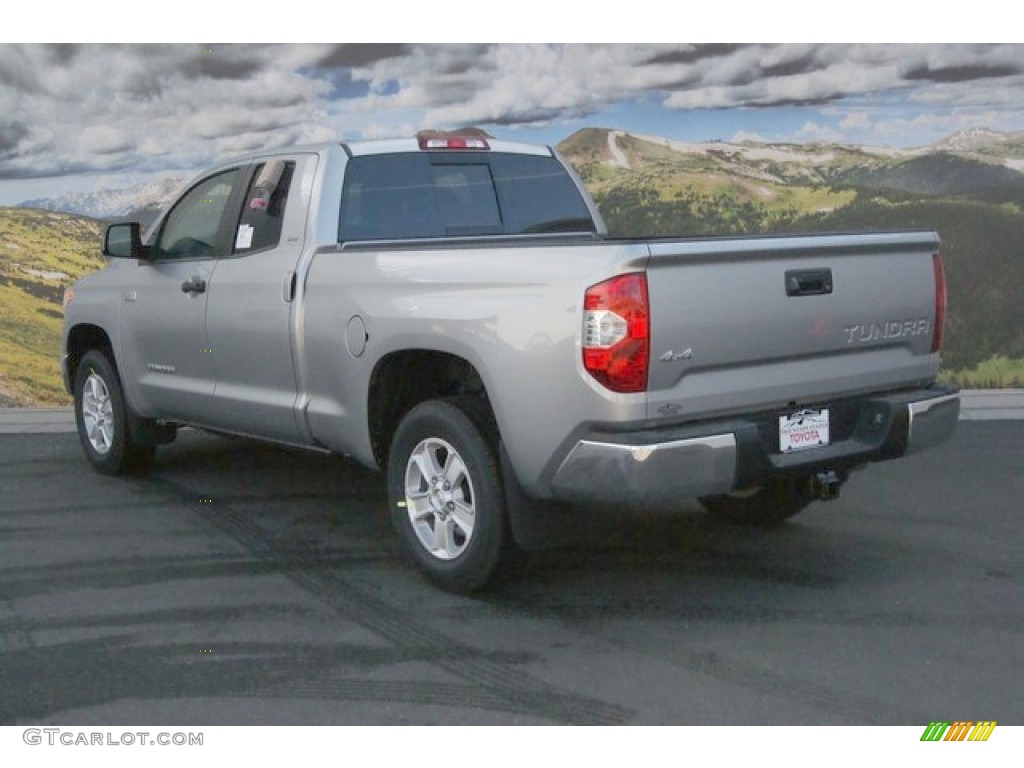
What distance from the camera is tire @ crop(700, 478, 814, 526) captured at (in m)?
6.00

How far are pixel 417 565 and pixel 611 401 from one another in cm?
133

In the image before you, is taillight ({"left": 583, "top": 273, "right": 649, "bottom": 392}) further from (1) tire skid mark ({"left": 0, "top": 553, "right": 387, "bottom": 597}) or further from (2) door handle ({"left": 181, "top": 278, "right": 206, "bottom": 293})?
(2) door handle ({"left": 181, "top": 278, "right": 206, "bottom": 293})

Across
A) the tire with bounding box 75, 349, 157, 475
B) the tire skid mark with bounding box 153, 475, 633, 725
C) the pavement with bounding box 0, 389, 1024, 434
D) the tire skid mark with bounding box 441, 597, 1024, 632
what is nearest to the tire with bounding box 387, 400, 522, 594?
the tire skid mark with bounding box 441, 597, 1024, 632

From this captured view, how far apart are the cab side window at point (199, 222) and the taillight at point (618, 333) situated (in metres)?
2.67

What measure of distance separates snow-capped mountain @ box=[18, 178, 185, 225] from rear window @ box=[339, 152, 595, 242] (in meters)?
5.46

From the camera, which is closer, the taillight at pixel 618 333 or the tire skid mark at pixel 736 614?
the taillight at pixel 618 333

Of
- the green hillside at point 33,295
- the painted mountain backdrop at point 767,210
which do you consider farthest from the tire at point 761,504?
the green hillside at point 33,295

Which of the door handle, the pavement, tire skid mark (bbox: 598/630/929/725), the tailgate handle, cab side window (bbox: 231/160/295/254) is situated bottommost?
the pavement

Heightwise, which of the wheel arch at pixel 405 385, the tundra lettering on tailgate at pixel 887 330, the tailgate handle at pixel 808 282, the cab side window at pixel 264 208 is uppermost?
the cab side window at pixel 264 208

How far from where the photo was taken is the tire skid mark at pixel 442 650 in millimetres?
4031

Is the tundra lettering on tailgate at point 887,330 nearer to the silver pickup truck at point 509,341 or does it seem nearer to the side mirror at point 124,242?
A: the silver pickup truck at point 509,341

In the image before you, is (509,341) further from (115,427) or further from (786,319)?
(115,427)
